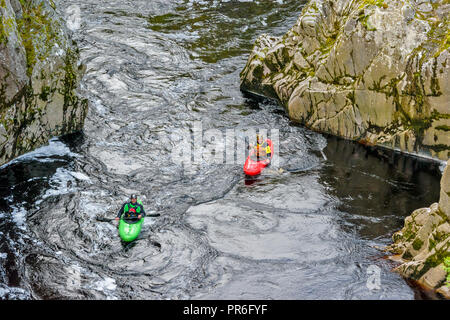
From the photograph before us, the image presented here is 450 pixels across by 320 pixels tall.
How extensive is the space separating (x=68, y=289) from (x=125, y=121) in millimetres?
9819

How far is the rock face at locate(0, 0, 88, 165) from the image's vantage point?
16.9 m

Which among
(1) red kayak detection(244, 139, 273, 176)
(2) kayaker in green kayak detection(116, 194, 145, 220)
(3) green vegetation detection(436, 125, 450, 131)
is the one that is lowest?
(2) kayaker in green kayak detection(116, 194, 145, 220)

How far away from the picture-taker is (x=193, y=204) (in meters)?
16.3

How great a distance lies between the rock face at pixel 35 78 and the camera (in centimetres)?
1688

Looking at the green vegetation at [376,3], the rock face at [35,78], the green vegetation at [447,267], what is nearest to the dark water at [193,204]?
the rock face at [35,78]

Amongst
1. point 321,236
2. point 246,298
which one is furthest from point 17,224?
point 321,236

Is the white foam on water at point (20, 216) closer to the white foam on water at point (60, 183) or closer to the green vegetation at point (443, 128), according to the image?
the white foam on water at point (60, 183)

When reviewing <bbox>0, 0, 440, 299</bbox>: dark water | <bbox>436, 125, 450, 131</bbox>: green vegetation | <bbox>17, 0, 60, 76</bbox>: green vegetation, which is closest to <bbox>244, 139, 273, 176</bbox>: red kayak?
<bbox>0, 0, 440, 299</bbox>: dark water

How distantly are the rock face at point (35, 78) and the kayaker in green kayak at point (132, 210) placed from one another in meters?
5.51

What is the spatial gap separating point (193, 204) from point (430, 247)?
7.43 meters

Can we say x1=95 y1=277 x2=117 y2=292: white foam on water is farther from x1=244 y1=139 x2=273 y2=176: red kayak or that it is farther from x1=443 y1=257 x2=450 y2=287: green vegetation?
x1=443 y1=257 x2=450 y2=287: green vegetation

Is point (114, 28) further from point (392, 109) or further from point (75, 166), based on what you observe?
point (392, 109)
